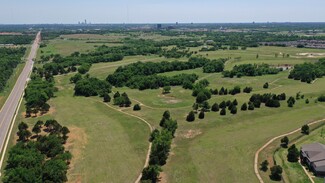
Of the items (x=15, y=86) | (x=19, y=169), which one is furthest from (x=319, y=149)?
(x=15, y=86)

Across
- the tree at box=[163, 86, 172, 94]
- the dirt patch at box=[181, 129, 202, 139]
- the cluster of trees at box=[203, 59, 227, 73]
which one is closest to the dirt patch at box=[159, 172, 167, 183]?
the dirt patch at box=[181, 129, 202, 139]

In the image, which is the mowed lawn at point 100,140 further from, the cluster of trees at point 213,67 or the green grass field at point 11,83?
the cluster of trees at point 213,67

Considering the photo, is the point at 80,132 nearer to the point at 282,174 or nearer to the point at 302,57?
Result: the point at 282,174

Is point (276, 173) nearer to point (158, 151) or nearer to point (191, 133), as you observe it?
point (158, 151)

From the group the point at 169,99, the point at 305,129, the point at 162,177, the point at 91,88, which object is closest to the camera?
the point at 162,177

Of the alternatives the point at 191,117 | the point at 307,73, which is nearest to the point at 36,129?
the point at 191,117

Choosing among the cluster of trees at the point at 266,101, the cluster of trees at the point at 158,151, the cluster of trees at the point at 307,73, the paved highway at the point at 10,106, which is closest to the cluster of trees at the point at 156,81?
the cluster of trees at the point at 266,101
